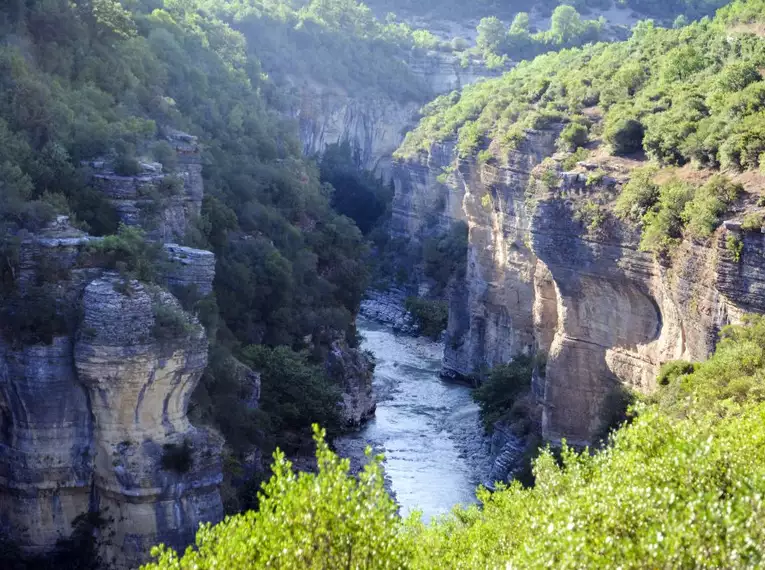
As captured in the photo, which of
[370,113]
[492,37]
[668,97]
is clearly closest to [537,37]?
[492,37]

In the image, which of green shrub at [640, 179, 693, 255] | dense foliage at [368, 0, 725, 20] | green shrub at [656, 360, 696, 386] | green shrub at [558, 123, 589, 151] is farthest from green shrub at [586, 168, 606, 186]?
dense foliage at [368, 0, 725, 20]

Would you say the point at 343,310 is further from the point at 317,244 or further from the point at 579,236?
the point at 579,236

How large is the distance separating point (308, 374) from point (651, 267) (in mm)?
12891

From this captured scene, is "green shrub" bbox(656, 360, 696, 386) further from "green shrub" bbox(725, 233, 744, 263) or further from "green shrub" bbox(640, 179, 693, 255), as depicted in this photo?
"green shrub" bbox(725, 233, 744, 263)

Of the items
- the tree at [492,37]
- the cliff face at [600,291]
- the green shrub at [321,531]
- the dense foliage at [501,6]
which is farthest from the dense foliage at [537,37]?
the green shrub at [321,531]

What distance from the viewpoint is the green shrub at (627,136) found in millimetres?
33594

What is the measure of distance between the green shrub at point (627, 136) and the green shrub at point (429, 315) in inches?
1139

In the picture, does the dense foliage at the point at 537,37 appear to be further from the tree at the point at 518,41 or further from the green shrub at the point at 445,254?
the green shrub at the point at 445,254

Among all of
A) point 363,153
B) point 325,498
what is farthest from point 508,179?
point 363,153

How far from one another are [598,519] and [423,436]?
97.9 feet

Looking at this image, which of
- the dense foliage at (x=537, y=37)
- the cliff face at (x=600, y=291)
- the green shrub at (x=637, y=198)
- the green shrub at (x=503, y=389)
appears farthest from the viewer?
the dense foliage at (x=537, y=37)

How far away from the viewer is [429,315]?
207 feet

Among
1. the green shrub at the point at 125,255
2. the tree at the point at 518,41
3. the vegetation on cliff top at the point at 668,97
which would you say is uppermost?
the tree at the point at 518,41

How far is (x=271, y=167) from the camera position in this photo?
48.3 m
